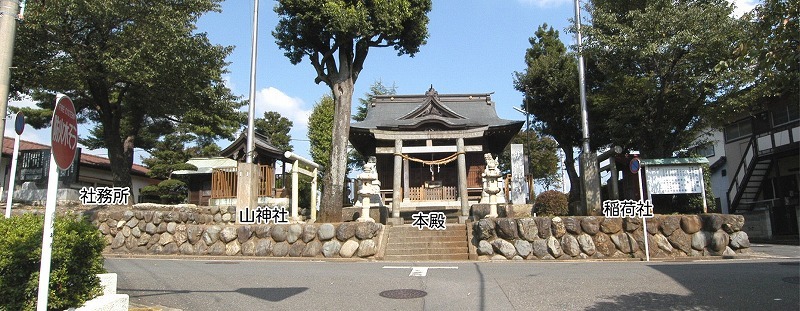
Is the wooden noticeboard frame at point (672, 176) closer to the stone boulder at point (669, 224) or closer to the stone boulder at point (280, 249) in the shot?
the stone boulder at point (669, 224)

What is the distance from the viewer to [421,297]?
7434mm

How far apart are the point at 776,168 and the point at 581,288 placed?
2059 cm

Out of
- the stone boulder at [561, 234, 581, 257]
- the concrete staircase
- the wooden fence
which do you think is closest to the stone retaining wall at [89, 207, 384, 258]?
the concrete staircase

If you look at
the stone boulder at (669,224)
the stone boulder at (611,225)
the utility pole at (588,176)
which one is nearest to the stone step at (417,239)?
the stone boulder at (611,225)

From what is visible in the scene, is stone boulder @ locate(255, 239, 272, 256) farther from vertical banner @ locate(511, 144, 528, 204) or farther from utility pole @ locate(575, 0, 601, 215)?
utility pole @ locate(575, 0, 601, 215)

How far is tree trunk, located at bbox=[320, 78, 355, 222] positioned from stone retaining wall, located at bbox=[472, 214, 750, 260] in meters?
5.60

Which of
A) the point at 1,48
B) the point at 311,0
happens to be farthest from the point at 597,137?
the point at 1,48

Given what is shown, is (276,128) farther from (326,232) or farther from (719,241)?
(719,241)

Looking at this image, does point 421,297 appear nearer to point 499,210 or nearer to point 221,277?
point 221,277

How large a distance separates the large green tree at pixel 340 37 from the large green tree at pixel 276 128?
1826 centimetres

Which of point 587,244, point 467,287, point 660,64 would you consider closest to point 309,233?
point 467,287

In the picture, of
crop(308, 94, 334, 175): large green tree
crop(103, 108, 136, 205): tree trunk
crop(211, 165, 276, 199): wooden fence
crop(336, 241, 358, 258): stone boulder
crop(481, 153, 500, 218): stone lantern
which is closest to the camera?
crop(336, 241, 358, 258): stone boulder

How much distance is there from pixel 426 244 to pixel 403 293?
256 inches

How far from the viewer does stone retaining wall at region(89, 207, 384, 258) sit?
13.6 meters
